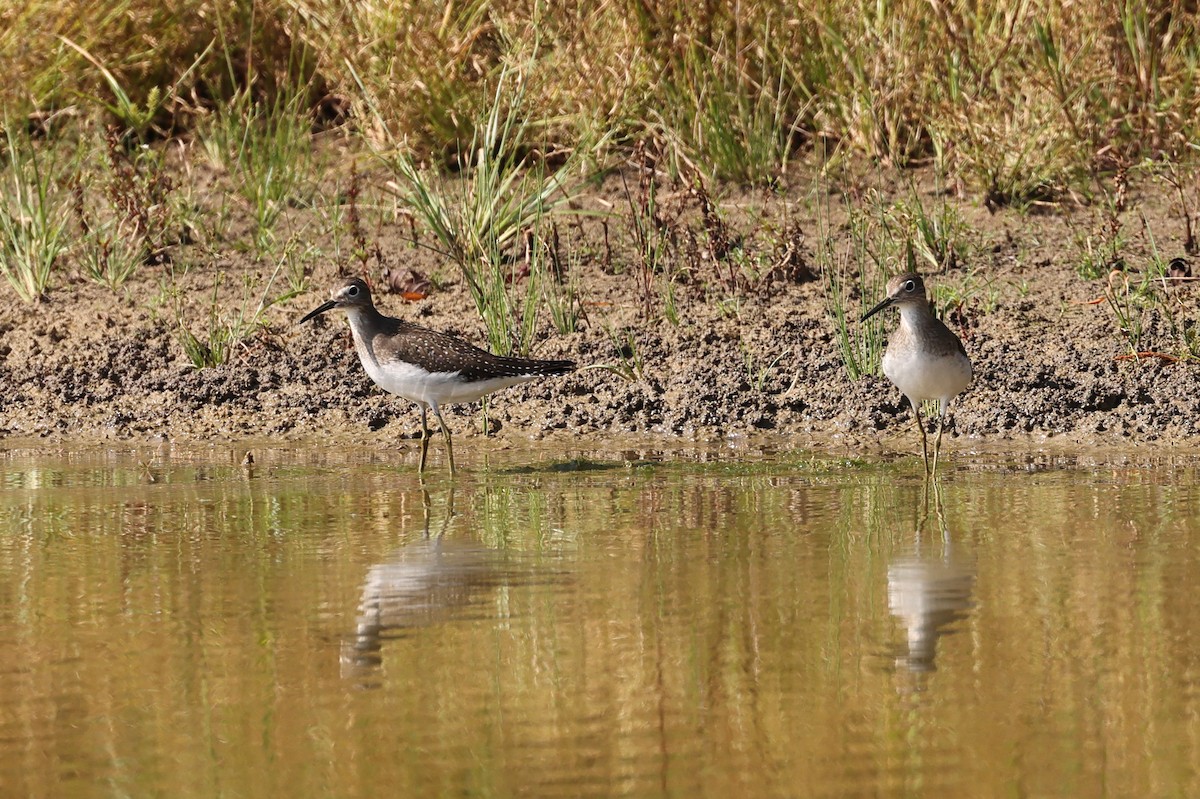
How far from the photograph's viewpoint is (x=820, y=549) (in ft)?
19.9

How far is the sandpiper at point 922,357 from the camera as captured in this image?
812 cm

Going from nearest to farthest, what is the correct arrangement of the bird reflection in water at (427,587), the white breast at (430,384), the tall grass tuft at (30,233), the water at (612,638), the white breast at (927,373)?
A: 1. the water at (612,638)
2. the bird reflection in water at (427,587)
3. the white breast at (927,373)
4. the white breast at (430,384)
5. the tall grass tuft at (30,233)

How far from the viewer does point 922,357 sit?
8.10 m

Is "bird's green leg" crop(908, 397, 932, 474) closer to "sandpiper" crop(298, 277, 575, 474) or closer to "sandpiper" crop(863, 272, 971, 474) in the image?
"sandpiper" crop(863, 272, 971, 474)

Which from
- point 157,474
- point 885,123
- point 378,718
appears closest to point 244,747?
point 378,718

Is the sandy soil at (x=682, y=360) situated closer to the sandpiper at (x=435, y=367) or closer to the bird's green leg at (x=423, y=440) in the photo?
the bird's green leg at (x=423, y=440)

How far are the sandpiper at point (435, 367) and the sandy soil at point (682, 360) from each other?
1.76 ft

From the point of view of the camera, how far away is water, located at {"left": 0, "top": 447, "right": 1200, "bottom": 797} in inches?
152

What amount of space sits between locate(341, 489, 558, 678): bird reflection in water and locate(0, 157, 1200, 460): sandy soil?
2944mm

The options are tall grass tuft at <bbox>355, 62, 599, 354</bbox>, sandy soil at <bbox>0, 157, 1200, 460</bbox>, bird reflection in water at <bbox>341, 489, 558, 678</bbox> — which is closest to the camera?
bird reflection in water at <bbox>341, 489, 558, 678</bbox>

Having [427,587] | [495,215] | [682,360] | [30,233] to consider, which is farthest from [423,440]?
[30,233]

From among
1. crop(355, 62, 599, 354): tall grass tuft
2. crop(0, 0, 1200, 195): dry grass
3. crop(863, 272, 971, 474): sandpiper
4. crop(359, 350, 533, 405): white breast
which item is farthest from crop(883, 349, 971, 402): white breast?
crop(0, 0, 1200, 195): dry grass

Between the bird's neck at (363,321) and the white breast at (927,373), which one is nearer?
the white breast at (927,373)

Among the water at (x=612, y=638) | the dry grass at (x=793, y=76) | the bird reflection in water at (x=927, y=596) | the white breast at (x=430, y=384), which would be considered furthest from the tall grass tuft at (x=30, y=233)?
the bird reflection in water at (x=927, y=596)
